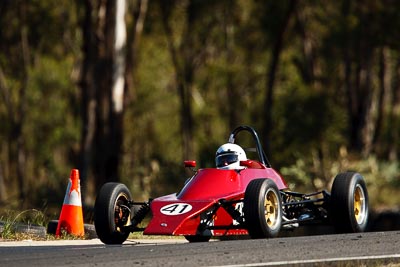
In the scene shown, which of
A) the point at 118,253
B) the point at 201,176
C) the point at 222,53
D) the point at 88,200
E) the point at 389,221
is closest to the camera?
the point at 118,253

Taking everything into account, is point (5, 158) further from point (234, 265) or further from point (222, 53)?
point (234, 265)

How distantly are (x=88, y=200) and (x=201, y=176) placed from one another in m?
12.4

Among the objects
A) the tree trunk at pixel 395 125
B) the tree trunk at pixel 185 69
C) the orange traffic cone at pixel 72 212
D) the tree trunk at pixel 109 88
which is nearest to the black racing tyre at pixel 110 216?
the orange traffic cone at pixel 72 212

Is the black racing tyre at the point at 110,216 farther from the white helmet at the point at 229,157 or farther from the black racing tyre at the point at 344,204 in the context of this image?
the black racing tyre at the point at 344,204

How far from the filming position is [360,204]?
42.2 feet

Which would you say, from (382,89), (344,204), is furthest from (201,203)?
(382,89)

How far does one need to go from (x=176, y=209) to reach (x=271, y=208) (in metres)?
0.97

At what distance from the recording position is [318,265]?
8.58 m

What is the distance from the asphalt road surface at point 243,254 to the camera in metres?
8.73

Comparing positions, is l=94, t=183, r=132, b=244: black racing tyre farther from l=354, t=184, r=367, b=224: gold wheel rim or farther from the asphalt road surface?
l=354, t=184, r=367, b=224: gold wheel rim

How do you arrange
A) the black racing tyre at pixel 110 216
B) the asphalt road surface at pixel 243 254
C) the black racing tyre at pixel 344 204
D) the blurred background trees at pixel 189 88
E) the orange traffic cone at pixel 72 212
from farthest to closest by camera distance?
the blurred background trees at pixel 189 88 → the orange traffic cone at pixel 72 212 → the black racing tyre at pixel 344 204 → the black racing tyre at pixel 110 216 → the asphalt road surface at pixel 243 254

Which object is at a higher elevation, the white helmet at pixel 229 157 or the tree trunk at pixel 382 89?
the white helmet at pixel 229 157

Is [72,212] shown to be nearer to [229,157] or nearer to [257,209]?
[229,157]

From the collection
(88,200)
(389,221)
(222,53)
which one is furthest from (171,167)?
(222,53)
